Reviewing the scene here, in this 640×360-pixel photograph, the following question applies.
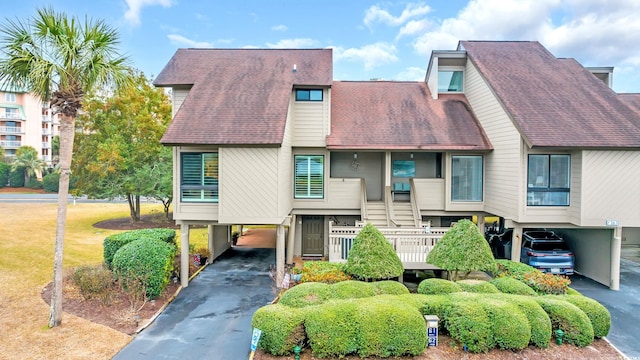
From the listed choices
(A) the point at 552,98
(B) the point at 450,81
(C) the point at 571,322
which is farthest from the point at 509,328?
(B) the point at 450,81

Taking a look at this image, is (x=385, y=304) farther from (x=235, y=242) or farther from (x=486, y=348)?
(x=235, y=242)

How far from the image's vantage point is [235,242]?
19.0 meters

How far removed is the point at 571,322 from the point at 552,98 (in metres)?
8.99

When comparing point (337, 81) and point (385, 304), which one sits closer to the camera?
point (385, 304)

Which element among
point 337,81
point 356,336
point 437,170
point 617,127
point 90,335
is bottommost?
point 90,335

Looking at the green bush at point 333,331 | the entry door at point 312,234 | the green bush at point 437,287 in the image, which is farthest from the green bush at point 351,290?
the entry door at point 312,234

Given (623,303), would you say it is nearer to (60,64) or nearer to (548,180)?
(548,180)

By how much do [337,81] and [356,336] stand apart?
45.9ft

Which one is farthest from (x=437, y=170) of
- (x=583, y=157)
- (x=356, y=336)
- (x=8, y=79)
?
(x=8, y=79)

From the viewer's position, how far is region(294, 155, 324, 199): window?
14.8 metres

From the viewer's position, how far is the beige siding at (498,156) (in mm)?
12270

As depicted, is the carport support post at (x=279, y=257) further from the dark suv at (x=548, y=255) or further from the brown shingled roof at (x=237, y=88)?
the dark suv at (x=548, y=255)

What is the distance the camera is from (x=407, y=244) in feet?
39.0

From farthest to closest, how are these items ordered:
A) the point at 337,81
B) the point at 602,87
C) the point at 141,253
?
the point at 337,81
the point at 602,87
the point at 141,253
